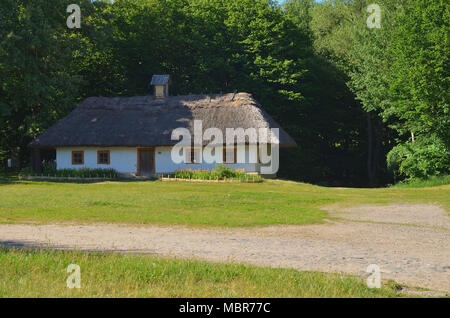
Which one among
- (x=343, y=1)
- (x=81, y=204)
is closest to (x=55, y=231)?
(x=81, y=204)

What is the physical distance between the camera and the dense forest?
36.3 m

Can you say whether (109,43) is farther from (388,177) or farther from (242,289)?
(242,289)

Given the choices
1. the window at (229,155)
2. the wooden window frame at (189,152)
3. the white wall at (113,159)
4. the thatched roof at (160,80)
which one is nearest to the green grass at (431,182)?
the window at (229,155)

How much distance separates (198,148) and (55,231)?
25705 millimetres

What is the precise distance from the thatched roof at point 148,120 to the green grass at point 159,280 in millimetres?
28834

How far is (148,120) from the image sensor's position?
133 ft

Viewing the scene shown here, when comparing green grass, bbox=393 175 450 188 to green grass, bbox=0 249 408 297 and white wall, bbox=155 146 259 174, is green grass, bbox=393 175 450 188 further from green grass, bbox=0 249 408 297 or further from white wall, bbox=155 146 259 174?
green grass, bbox=0 249 408 297

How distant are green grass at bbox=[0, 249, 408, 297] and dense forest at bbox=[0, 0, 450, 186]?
2826 centimetres

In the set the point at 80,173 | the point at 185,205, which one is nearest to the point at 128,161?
the point at 80,173

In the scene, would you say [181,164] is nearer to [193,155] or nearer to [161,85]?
[193,155]

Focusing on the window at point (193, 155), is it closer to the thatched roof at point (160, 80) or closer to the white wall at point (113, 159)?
the white wall at point (113, 159)

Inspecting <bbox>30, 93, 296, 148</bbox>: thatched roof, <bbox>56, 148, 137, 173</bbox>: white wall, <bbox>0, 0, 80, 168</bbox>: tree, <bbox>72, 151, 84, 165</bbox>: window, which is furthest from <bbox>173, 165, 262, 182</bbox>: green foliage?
<bbox>0, 0, 80, 168</bbox>: tree

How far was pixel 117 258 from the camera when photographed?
916 centimetres

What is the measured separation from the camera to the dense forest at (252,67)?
119 ft
